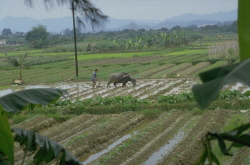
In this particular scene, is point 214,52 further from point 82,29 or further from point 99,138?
point 82,29

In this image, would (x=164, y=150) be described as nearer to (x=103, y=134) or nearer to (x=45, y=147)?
(x=103, y=134)

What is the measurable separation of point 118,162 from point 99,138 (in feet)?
6.04

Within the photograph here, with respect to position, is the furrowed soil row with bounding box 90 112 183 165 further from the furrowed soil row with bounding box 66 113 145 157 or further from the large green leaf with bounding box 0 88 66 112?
the large green leaf with bounding box 0 88 66 112

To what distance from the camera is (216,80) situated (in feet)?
3.70

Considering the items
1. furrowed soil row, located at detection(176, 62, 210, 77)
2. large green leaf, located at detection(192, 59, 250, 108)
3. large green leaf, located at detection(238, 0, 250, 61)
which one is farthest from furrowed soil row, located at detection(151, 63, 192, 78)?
large green leaf, located at detection(192, 59, 250, 108)

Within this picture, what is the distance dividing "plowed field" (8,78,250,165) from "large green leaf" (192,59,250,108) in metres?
5.70

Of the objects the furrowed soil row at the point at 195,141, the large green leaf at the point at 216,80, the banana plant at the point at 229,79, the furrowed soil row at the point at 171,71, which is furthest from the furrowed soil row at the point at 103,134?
the furrowed soil row at the point at 171,71

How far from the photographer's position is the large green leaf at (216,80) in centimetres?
107

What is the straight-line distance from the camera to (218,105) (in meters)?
11.8

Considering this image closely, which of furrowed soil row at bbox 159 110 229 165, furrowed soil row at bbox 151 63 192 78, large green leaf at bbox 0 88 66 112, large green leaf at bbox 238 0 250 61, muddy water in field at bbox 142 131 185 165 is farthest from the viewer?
furrowed soil row at bbox 151 63 192 78

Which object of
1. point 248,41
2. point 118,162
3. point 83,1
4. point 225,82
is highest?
point 83,1

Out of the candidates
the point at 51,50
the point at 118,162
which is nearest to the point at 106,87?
the point at 118,162

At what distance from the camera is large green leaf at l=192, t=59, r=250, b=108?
1.07 m

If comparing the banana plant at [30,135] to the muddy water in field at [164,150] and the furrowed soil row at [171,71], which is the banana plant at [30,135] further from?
the furrowed soil row at [171,71]
